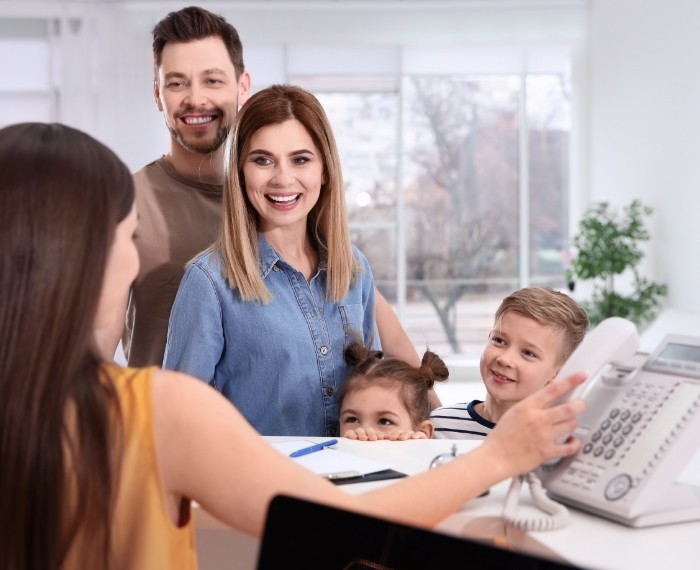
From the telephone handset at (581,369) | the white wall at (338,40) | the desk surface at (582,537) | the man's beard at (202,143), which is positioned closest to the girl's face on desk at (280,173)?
the man's beard at (202,143)

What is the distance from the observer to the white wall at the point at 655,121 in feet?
19.4

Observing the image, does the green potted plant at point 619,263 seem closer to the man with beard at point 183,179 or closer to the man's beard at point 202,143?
the man with beard at point 183,179

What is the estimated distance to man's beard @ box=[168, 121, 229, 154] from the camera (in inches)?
115

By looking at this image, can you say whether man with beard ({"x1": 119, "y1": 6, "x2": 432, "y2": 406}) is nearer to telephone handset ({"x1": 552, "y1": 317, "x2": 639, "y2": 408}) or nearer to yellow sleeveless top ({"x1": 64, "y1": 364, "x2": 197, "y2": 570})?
telephone handset ({"x1": 552, "y1": 317, "x2": 639, "y2": 408})

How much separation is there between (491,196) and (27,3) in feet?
13.6

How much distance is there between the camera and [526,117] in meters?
8.06

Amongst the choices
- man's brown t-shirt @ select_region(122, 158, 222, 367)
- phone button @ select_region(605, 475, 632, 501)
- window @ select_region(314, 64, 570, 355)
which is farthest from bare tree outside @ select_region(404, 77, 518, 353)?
phone button @ select_region(605, 475, 632, 501)

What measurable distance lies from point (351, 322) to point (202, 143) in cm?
82

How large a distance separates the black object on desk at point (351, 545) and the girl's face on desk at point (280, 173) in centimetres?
156

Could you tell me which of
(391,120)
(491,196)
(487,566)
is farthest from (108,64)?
(487,566)

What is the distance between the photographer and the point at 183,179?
9.62 feet

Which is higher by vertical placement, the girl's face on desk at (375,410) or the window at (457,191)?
the window at (457,191)

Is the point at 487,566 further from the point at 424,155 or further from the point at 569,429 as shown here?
the point at 424,155

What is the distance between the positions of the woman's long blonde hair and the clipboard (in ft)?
2.21
